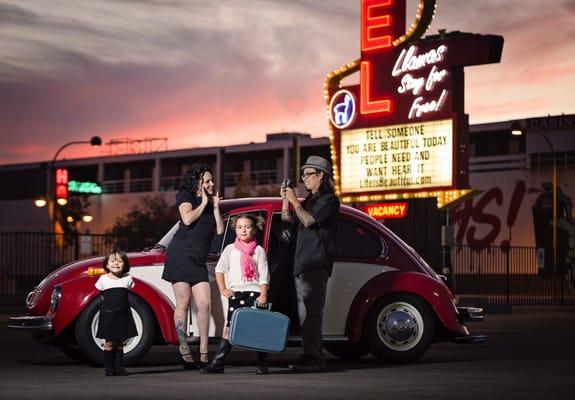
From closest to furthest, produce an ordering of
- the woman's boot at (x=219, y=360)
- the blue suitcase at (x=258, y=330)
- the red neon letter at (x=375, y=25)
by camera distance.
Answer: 1. the blue suitcase at (x=258, y=330)
2. the woman's boot at (x=219, y=360)
3. the red neon letter at (x=375, y=25)

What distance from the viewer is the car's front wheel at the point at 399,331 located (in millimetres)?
13891

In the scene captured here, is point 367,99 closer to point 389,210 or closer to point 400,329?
point 389,210

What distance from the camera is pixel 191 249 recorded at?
510 inches

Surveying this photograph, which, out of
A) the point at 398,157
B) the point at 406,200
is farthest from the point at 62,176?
the point at 398,157

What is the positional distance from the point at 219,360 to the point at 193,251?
1.13 meters

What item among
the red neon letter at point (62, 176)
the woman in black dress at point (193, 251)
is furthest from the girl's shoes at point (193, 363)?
the red neon letter at point (62, 176)

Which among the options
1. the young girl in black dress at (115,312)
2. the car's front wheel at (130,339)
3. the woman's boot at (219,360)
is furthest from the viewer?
the car's front wheel at (130,339)

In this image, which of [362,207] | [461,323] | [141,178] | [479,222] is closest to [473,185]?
[479,222]

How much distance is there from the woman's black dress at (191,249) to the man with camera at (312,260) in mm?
786

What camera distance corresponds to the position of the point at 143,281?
13406 mm

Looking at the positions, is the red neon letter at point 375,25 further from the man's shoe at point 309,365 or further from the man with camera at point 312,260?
the man's shoe at point 309,365

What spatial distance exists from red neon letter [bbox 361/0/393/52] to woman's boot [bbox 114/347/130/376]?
26.6m

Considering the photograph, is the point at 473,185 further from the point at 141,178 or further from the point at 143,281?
the point at 143,281

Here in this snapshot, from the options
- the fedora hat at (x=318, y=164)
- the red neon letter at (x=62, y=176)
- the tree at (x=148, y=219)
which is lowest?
the fedora hat at (x=318, y=164)
